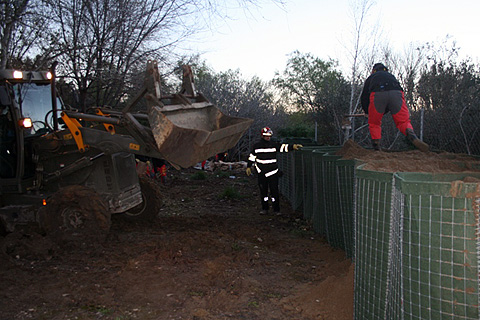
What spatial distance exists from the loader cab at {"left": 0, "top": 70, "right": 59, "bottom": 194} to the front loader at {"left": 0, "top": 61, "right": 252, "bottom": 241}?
14 millimetres

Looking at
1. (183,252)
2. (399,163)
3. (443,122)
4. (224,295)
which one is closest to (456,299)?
(399,163)

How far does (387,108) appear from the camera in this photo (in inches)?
269

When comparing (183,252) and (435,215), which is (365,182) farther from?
(183,252)

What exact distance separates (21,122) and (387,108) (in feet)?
18.5

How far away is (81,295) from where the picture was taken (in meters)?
4.76

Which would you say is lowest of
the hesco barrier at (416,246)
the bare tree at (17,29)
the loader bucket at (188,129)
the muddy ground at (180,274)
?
the muddy ground at (180,274)

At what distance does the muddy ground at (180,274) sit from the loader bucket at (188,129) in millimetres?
1327

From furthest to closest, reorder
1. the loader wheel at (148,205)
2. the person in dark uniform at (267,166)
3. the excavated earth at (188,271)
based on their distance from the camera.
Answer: the person in dark uniform at (267,166), the loader wheel at (148,205), the excavated earth at (188,271)

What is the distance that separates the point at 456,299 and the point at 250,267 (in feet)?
10.8

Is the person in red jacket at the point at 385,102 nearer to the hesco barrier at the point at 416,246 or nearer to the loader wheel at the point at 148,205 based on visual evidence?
the hesco barrier at the point at 416,246

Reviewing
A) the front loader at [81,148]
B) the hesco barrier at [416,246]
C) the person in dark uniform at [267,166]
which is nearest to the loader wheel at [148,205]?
the front loader at [81,148]

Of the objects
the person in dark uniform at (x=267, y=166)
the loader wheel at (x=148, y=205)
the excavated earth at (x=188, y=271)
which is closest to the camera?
the excavated earth at (x=188, y=271)

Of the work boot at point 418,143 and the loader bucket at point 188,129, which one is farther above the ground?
the loader bucket at point 188,129

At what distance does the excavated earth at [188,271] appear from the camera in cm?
432
